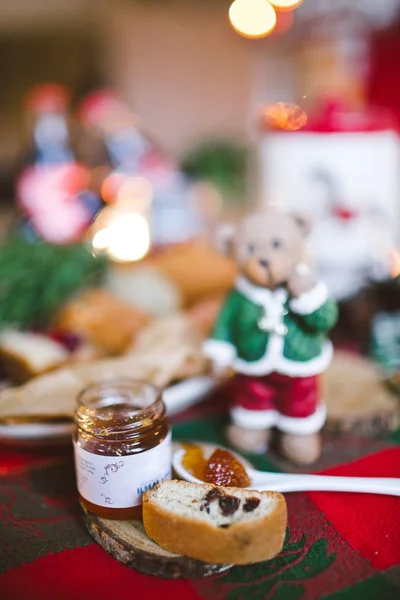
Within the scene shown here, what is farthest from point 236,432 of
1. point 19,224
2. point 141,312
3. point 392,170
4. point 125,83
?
point 125,83

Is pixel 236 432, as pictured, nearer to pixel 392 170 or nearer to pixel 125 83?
pixel 392 170

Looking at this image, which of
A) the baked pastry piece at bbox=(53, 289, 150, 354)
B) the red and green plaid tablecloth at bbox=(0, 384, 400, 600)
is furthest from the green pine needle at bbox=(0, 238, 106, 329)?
the red and green plaid tablecloth at bbox=(0, 384, 400, 600)

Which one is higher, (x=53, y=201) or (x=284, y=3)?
(x=284, y=3)

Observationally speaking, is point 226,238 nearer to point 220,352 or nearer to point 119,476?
point 220,352

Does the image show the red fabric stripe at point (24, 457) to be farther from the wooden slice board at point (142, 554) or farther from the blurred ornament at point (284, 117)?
the blurred ornament at point (284, 117)

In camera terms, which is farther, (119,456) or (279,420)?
(279,420)

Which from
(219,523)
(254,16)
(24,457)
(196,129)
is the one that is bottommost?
(196,129)

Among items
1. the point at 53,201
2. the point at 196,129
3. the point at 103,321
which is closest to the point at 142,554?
the point at 103,321
